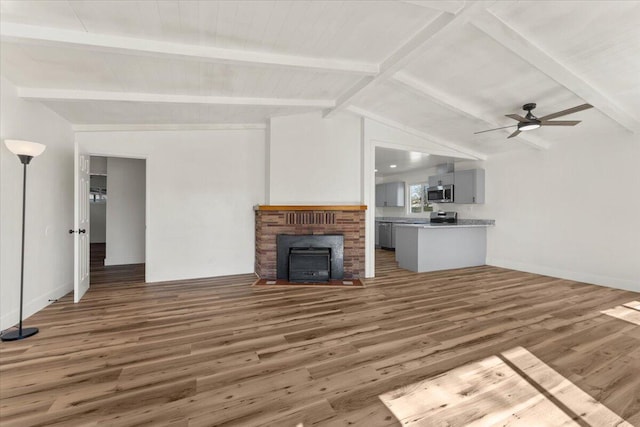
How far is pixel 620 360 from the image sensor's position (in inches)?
89.2

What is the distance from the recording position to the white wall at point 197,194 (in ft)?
15.3

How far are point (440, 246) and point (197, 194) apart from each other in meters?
4.77

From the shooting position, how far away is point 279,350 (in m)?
2.39

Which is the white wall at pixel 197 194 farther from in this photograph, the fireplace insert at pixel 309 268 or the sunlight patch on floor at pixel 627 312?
the sunlight patch on floor at pixel 627 312

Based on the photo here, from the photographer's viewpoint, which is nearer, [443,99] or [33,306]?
[33,306]

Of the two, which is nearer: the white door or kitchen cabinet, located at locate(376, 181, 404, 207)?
the white door

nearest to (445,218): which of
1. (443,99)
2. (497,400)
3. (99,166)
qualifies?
(443,99)

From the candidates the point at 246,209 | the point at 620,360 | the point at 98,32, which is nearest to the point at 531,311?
the point at 620,360

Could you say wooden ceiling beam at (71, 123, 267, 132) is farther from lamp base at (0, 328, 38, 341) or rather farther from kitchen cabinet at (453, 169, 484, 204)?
kitchen cabinet at (453, 169, 484, 204)

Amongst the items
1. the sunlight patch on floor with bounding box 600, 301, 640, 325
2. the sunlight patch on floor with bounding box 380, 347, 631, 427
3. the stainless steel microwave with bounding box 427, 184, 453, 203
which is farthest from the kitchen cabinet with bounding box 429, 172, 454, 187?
the sunlight patch on floor with bounding box 380, 347, 631, 427

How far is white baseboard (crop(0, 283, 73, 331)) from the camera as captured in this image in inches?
108

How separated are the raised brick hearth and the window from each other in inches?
160

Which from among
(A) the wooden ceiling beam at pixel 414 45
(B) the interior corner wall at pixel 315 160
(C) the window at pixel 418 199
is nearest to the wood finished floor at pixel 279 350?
(B) the interior corner wall at pixel 315 160

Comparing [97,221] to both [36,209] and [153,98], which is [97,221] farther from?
[153,98]
